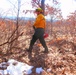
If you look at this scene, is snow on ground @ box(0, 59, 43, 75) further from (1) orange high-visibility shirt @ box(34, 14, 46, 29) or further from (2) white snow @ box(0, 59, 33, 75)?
(1) orange high-visibility shirt @ box(34, 14, 46, 29)

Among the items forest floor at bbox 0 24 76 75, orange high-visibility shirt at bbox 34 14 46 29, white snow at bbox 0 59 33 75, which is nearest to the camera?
white snow at bbox 0 59 33 75

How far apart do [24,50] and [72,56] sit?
1898 millimetres

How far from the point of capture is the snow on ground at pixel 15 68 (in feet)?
16.5

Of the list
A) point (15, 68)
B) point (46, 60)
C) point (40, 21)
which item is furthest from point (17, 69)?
point (40, 21)

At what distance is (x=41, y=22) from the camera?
663 cm

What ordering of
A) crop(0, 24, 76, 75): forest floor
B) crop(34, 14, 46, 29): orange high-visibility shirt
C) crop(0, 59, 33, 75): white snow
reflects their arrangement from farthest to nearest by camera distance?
crop(34, 14, 46, 29): orange high-visibility shirt < crop(0, 24, 76, 75): forest floor < crop(0, 59, 33, 75): white snow

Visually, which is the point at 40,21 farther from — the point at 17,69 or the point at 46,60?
the point at 17,69

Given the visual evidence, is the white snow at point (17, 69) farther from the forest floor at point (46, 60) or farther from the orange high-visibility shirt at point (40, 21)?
the orange high-visibility shirt at point (40, 21)

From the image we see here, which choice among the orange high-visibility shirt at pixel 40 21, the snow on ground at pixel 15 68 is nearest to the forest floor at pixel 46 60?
the snow on ground at pixel 15 68

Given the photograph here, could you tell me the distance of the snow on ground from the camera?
16.5ft

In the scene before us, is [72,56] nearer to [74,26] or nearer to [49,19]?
[74,26]

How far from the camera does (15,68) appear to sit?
17.3ft

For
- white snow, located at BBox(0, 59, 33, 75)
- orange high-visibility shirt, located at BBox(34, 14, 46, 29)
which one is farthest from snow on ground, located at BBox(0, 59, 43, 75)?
orange high-visibility shirt, located at BBox(34, 14, 46, 29)

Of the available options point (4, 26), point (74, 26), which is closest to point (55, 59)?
point (4, 26)
